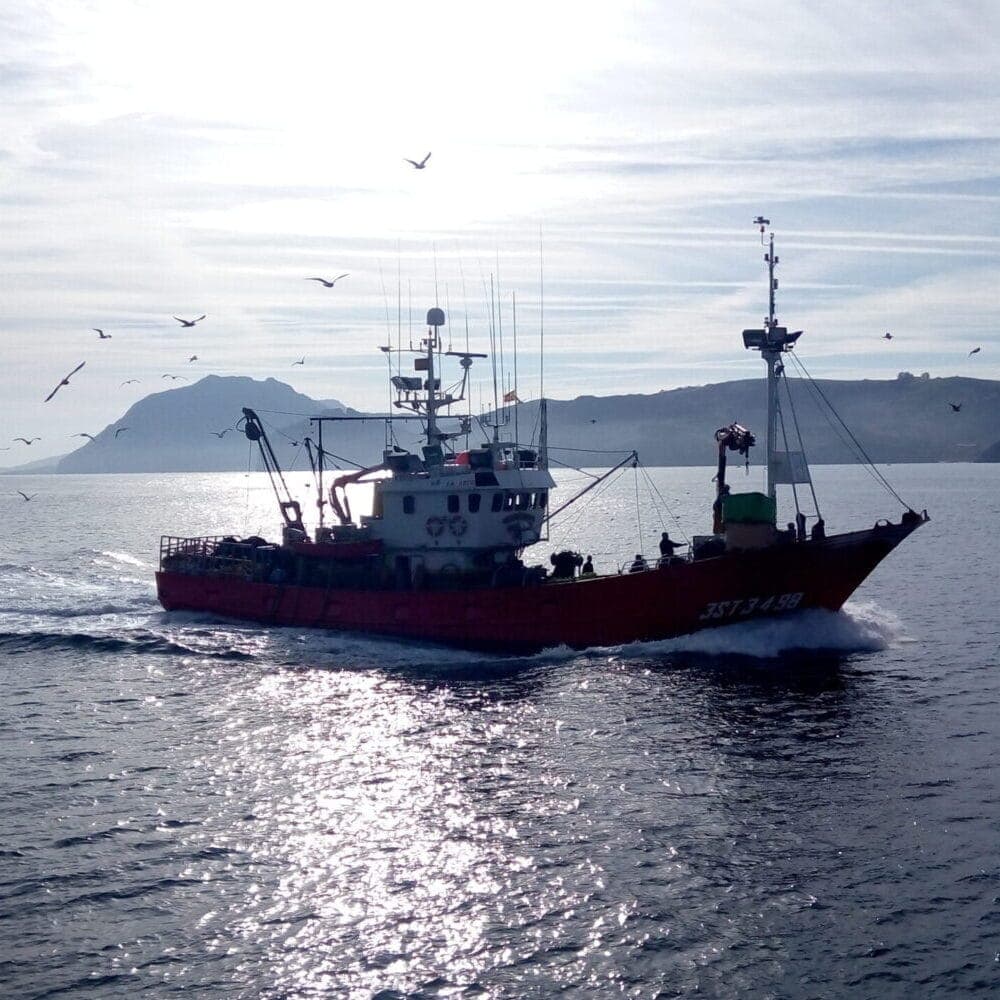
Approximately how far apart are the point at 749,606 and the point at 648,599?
11.1ft

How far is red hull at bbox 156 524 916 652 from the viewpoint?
118 ft

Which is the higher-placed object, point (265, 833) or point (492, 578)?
point (492, 578)

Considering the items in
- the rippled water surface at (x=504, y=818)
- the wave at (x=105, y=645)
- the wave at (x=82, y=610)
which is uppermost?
the wave at (x=82, y=610)

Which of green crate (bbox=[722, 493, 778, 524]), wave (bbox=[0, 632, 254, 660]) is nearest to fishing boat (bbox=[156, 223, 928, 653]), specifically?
green crate (bbox=[722, 493, 778, 524])

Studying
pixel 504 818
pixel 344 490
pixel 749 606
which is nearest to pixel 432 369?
pixel 344 490

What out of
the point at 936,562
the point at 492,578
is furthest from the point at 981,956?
the point at 936,562

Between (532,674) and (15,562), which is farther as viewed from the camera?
(15,562)

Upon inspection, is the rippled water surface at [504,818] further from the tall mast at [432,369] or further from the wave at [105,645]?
the tall mast at [432,369]

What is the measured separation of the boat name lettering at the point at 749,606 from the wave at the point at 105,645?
15671 millimetres

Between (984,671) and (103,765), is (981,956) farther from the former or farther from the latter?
(984,671)

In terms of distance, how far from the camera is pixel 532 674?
34.4m

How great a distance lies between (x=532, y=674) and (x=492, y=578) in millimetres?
4824

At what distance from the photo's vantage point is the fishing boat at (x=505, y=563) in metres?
36.0

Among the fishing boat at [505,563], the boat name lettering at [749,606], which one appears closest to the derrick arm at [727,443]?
the fishing boat at [505,563]
